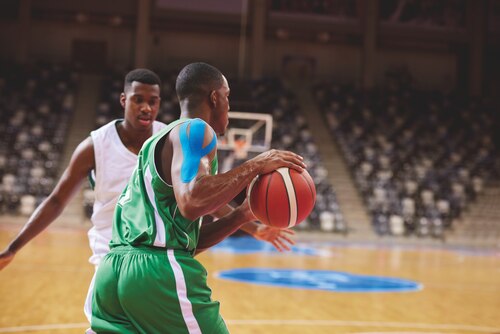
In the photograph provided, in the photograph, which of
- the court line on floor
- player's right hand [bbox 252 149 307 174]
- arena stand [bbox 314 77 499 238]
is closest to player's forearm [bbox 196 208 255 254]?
player's right hand [bbox 252 149 307 174]

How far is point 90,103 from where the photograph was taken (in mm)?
19188

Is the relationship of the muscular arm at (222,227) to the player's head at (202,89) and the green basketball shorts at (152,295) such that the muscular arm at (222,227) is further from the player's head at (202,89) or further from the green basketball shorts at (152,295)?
the player's head at (202,89)

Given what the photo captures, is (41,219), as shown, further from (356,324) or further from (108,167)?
(356,324)

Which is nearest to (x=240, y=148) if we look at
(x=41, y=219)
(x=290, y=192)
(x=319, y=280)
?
(x=319, y=280)

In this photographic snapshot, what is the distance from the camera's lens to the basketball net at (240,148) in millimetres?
15125

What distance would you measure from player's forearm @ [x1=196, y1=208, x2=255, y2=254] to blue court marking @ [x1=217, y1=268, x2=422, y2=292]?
509 cm

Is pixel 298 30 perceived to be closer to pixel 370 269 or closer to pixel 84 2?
pixel 84 2

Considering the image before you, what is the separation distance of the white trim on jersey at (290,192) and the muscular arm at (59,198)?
125 cm

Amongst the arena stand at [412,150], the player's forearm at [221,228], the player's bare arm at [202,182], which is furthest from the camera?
the arena stand at [412,150]

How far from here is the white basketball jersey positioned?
313 cm

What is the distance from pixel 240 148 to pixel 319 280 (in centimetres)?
722

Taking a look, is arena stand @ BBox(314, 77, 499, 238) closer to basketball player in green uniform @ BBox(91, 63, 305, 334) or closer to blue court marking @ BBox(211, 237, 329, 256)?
blue court marking @ BBox(211, 237, 329, 256)

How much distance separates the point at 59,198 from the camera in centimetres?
314

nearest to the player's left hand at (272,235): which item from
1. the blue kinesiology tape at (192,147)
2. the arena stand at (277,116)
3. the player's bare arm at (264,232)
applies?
the player's bare arm at (264,232)
